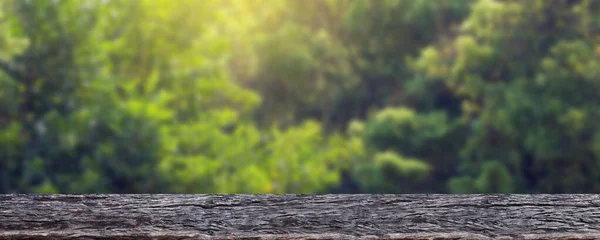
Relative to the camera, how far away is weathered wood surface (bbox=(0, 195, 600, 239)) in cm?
111

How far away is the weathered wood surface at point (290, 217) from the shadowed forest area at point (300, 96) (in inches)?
358

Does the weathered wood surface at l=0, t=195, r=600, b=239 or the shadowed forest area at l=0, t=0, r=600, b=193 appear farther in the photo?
the shadowed forest area at l=0, t=0, r=600, b=193

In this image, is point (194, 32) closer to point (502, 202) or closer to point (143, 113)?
point (143, 113)

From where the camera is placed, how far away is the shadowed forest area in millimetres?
10484

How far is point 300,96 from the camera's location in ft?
63.2

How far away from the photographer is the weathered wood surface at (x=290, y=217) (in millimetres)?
1113

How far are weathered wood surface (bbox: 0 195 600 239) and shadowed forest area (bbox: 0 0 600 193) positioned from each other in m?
9.10

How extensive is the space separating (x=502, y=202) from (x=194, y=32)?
12942 mm

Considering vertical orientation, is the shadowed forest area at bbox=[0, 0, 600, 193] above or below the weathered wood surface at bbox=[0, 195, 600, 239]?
above

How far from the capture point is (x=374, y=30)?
18891 millimetres

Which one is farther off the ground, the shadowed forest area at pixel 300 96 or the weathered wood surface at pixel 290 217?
the shadowed forest area at pixel 300 96

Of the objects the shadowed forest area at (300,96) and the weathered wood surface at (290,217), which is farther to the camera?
the shadowed forest area at (300,96)

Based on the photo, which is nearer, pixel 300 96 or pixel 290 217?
pixel 290 217

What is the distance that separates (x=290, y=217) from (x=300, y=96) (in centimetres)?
1814
